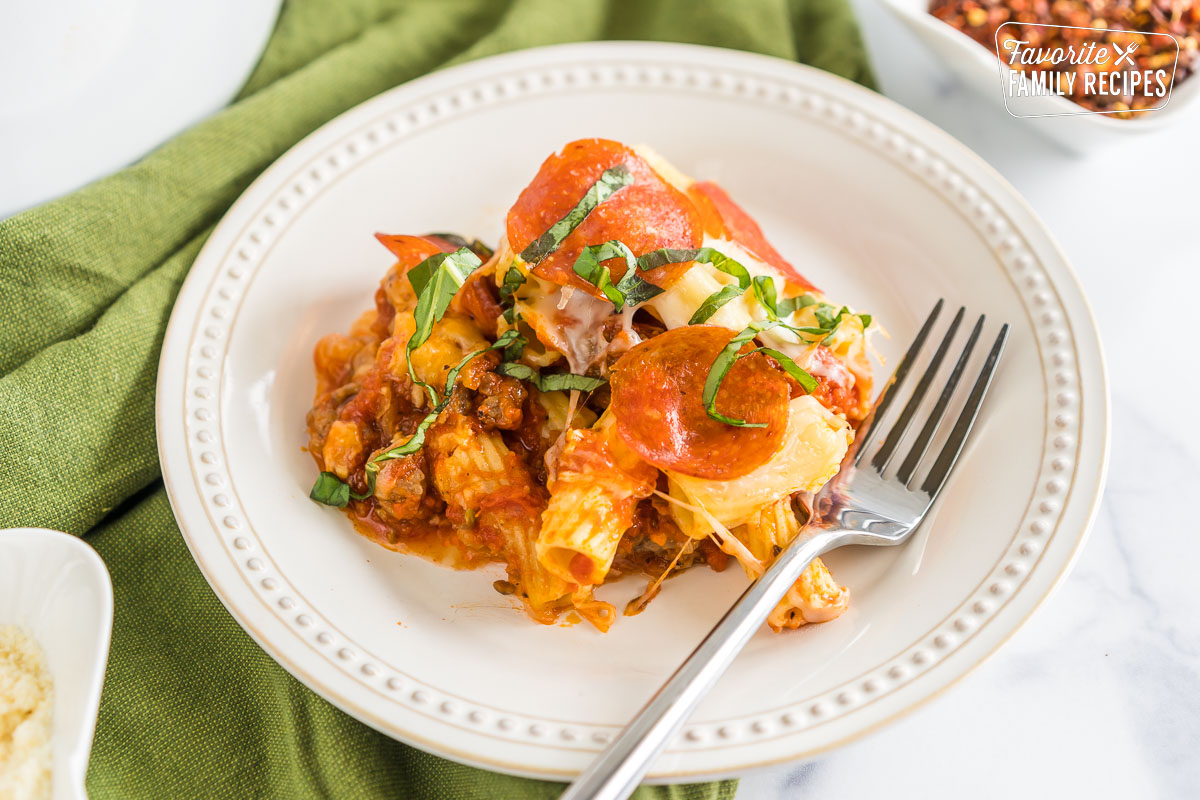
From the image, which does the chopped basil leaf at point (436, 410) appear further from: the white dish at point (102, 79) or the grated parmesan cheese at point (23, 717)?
the white dish at point (102, 79)

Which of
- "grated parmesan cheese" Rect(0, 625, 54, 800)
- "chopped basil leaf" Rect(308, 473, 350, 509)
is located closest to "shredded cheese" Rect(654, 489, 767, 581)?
"chopped basil leaf" Rect(308, 473, 350, 509)

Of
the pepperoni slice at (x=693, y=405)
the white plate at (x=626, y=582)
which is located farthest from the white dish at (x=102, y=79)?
the pepperoni slice at (x=693, y=405)

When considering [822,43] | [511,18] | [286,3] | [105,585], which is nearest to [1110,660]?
[822,43]

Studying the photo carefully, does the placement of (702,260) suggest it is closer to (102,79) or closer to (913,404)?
(913,404)

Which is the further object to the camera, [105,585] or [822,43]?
[822,43]

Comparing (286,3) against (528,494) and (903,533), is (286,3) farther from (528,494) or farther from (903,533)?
(903,533)

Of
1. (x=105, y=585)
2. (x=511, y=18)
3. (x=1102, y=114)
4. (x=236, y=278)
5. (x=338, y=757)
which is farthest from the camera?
(x=511, y=18)

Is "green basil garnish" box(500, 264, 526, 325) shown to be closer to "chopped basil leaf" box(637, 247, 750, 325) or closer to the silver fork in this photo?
"chopped basil leaf" box(637, 247, 750, 325)
